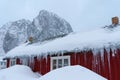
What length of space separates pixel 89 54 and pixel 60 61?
6.73 ft

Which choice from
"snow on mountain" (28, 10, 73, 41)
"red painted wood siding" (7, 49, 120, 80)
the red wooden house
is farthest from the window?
"snow on mountain" (28, 10, 73, 41)

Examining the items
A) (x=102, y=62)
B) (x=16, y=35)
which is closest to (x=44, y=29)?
(x=16, y=35)

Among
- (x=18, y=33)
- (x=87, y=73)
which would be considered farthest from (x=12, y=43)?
(x=87, y=73)

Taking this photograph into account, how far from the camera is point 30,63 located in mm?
14172

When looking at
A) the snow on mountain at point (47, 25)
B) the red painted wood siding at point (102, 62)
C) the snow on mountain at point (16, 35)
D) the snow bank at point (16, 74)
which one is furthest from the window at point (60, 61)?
the snow on mountain at point (16, 35)

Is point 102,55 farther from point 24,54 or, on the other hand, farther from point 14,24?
point 14,24

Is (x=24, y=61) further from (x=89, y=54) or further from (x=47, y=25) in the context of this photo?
(x=47, y=25)

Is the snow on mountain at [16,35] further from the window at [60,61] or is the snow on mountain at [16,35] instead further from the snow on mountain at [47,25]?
the window at [60,61]

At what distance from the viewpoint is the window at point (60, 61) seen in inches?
449

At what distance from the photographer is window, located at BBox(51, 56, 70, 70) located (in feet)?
37.4

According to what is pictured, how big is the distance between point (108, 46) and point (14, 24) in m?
A: 132

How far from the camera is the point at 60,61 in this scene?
38.3 ft

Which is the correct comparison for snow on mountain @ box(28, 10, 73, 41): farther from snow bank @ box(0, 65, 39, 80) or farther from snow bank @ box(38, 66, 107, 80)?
snow bank @ box(38, 66, 107, 80)

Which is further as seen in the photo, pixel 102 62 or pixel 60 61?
pixel 60 61
